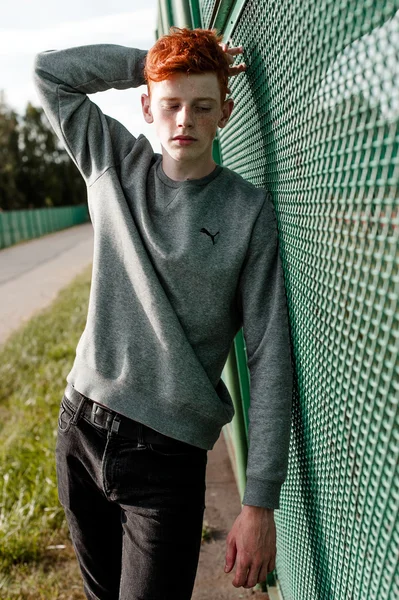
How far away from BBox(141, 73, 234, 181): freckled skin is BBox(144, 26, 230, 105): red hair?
0.02m

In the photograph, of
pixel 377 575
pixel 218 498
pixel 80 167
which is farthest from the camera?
pixel 218 498

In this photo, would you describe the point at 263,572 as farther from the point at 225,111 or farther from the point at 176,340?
the point at 225,111

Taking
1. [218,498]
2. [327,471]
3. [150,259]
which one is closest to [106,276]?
[150,259]

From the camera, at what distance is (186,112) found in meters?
1.69

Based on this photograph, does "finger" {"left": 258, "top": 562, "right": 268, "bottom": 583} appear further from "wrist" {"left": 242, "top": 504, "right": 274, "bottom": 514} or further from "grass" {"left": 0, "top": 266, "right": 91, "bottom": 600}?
"grass" {"left": 0, "top": 266, "right": 91, "bottom": 600}

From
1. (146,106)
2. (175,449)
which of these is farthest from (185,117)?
(175,449)

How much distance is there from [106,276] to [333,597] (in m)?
0.98

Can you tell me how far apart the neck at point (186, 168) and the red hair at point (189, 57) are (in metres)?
0.17

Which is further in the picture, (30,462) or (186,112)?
(30,462)

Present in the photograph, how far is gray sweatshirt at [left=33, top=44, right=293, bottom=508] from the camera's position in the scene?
1.61 metres

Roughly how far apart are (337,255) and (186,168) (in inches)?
32.2

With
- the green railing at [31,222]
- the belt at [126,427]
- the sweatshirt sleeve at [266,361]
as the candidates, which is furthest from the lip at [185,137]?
the green railing at [31,222]

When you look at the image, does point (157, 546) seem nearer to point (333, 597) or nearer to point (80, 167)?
point (333, 597)

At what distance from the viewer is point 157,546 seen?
5.73 feet
